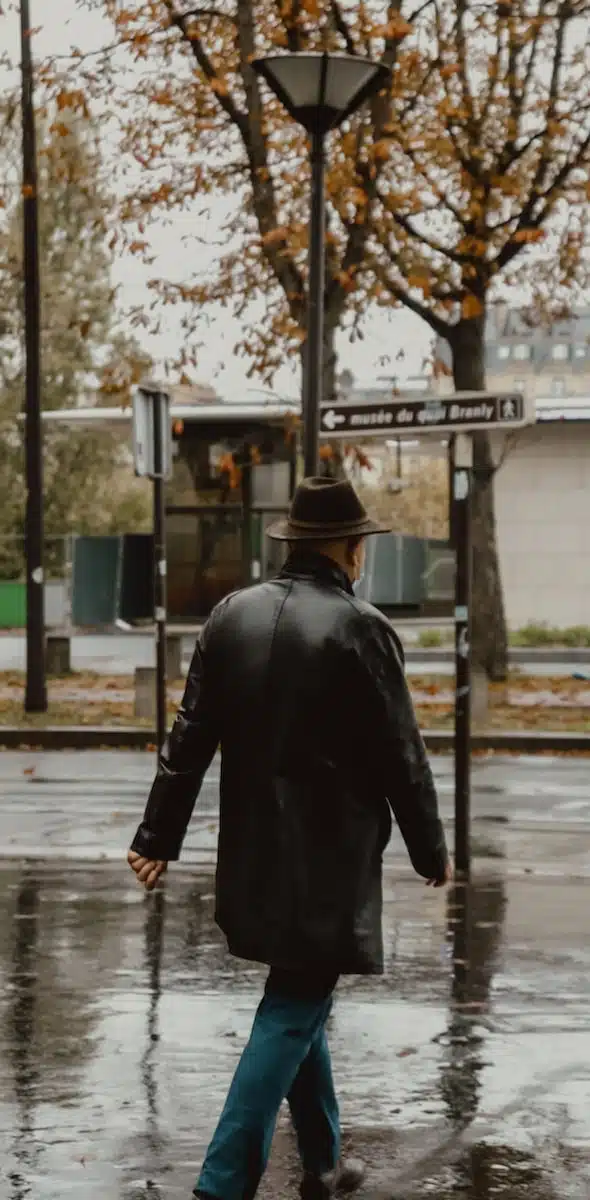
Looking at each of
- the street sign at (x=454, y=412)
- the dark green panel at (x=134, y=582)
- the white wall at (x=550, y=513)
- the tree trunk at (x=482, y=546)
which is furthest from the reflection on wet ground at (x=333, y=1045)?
the white wall at (x=550, y=513)

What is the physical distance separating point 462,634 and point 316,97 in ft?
9.89

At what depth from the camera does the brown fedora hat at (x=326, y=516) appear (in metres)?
5.34

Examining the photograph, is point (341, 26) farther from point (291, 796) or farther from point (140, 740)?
point (291, 796)

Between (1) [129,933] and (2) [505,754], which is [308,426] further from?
(2) [505,754]

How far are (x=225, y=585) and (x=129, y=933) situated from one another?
21874mm

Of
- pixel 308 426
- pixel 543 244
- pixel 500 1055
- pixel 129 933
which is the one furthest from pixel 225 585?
pixel 500 1055

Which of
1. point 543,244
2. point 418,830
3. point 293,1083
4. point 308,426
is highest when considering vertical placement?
point 543,244

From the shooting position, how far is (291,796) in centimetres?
511

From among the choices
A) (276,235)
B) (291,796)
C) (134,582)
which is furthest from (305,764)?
(134,582)

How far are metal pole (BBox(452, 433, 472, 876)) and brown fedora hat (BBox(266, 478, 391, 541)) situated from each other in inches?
210

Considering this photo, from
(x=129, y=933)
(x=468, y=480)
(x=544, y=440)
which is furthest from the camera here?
(x=544, y=440)

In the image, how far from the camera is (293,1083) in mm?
5434

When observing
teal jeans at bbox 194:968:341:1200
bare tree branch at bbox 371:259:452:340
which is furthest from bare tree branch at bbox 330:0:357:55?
teal jeans at bbox 194:968:341:1200

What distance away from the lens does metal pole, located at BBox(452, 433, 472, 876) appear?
1088 cm
